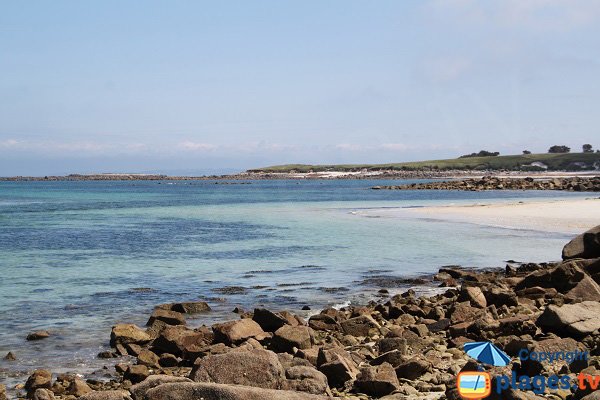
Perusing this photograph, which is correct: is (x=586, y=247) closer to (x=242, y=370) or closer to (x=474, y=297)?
(x=474, y=297)

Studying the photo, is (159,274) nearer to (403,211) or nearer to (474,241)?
(474,241)

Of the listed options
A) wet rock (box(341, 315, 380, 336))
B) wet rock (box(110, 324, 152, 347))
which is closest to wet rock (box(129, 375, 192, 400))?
wet rock (box(110, 324, 152, 347))

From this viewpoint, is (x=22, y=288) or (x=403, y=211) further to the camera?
(x=403, y=211)

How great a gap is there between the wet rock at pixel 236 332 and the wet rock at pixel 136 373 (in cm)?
197

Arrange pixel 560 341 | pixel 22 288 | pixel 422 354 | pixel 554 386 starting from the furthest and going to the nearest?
pixel 22 288 → pixel 422 354 → pixel 560 341 → pixel 554 386

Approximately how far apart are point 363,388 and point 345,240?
24973 mm

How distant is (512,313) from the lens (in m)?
14.3

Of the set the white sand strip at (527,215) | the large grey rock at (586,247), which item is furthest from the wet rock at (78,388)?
the white sand strip at (527,215)

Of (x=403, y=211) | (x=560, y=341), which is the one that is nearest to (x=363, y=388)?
(x=560, y=341)

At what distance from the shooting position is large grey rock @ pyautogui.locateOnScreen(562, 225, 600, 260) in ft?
64.8

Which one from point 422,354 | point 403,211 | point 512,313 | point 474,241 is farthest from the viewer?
point 403,211

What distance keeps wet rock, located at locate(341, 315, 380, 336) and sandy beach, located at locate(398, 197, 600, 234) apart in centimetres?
2487

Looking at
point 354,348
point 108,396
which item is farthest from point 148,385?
point 354,348

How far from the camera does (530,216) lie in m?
45.2
